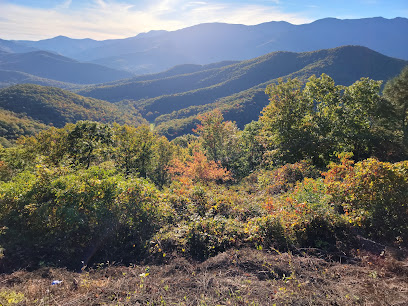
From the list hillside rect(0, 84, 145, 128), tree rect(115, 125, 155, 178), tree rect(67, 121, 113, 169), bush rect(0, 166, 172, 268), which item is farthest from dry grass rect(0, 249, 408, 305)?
hillside rect(0, 84, 145, 128)

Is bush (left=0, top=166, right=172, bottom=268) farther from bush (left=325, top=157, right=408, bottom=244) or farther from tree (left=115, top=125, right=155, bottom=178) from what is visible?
tree (left=115, top=125, right=155, bottom=178)

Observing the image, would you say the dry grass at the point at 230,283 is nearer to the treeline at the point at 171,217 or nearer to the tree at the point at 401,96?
the treeline at the point at 171,217

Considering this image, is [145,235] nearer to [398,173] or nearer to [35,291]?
[35,291]

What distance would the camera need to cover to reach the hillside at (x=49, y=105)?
10881 centimetres

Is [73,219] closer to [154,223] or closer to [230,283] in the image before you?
[154,223]

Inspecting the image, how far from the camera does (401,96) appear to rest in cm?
2058

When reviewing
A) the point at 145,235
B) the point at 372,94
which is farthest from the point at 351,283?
the point at 372,94

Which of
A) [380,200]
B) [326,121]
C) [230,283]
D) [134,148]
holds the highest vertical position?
[326,121]

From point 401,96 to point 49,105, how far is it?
141869 millimetres

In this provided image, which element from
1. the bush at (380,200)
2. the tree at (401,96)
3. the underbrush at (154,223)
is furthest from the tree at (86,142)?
the tree at (401,96)

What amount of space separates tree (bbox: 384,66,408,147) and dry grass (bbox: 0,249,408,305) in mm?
16288

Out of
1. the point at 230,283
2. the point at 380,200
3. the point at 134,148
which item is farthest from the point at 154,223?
the point at 134,148

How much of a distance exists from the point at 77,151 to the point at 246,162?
59.8 ft

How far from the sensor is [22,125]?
239 ft
